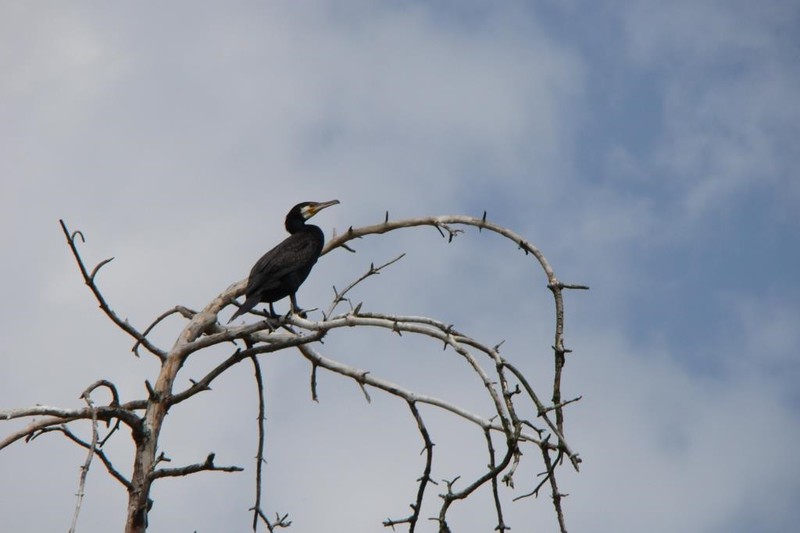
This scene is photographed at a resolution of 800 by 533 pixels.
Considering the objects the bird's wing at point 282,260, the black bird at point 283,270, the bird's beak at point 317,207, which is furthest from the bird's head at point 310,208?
the bird's wing at point 282,260

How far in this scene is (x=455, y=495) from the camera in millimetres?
5613

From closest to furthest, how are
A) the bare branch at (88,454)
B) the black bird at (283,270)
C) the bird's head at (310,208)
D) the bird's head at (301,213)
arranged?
the bare branch at (88,454) < the black bird at (283,270) < the bird's head at (301,213) < the bird's head at (310,208)

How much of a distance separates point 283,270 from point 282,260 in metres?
0.12

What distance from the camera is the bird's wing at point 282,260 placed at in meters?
8.04

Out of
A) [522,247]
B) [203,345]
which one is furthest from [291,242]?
[522,247]

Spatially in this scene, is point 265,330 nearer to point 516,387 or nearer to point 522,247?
point 522,247

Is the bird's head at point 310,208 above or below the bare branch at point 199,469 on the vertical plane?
above

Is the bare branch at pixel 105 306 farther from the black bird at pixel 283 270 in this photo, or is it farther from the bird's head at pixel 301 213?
the bird's head at pixel 301 213

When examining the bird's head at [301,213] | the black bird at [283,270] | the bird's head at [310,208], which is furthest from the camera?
the bird's head at [310,208]

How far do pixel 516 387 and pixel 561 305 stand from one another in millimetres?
627

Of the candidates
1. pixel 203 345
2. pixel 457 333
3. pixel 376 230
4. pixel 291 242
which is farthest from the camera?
pixel 291 242

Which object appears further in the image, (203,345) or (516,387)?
(203,345)

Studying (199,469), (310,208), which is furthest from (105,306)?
(310,208)

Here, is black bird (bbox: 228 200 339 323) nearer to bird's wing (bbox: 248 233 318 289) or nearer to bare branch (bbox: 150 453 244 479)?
bird's wing (bbox: 248 233 318 289)
